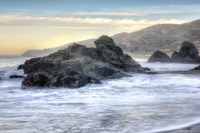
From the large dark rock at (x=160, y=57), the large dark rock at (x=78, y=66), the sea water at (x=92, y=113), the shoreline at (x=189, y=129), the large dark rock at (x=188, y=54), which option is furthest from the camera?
the large dark rock at (x=160, y=57)

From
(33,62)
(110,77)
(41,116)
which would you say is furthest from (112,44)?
(41,116)

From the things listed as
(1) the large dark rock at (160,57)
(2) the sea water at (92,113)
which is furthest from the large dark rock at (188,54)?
(2) the sea water at (92,113)

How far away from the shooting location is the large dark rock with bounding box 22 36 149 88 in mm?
32000

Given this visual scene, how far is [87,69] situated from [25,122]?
89.6ft

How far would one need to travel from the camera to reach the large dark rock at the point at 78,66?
105 feet

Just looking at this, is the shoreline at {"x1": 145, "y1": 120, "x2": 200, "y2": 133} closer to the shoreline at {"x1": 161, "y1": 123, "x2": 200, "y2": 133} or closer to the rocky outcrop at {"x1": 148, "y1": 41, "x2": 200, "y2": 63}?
the shoreline at {"x1": 161, "y1": 123, "x2": 200, "y2": 133}

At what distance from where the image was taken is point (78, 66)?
4222 cm

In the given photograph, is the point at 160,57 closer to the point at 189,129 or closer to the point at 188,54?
the point at 188,54

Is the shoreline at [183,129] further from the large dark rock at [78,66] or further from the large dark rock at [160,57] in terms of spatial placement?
the large dark rock at [160,57]

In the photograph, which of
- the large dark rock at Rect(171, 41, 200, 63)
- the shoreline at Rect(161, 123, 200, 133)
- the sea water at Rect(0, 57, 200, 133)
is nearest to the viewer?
the shoreline at Rect(161, 123, 200, 133)

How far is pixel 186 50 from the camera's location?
115m

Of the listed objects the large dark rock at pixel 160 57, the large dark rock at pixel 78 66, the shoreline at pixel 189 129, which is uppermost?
the large dark rock at pixel 78 66

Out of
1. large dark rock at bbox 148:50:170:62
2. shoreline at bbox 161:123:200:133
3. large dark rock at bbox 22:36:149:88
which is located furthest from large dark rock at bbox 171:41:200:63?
shoreline at bbox 161:123:200:133

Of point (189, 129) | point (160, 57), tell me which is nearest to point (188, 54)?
point (160, 57)
